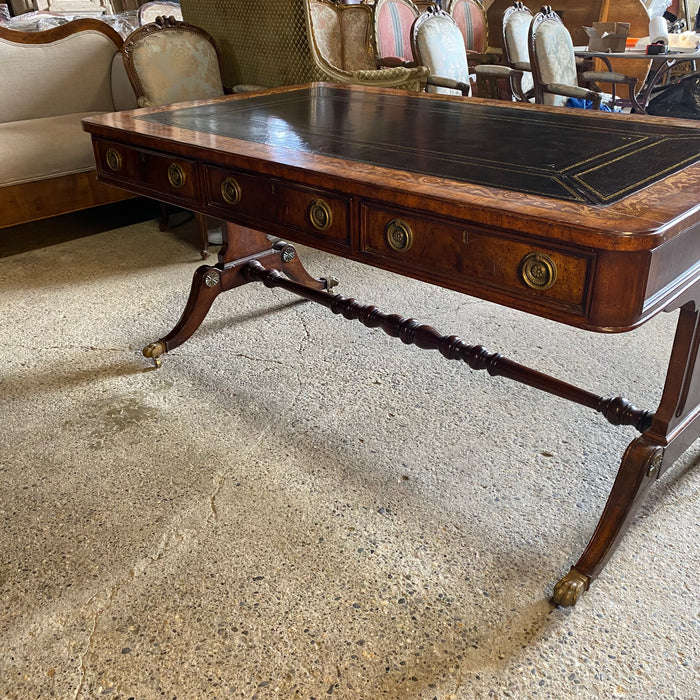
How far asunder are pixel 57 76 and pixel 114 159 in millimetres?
2556

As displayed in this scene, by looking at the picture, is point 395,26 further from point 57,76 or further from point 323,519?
point 323,519

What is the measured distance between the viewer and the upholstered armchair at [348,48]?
3570 millimetres

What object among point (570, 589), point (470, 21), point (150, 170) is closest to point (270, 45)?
point (150, 170)

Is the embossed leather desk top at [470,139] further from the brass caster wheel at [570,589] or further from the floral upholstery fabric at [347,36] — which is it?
the floral upholstery fabric at [347,36]

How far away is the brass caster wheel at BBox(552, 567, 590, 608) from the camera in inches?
53.8

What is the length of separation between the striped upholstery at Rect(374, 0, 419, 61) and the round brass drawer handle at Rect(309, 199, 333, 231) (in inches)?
189

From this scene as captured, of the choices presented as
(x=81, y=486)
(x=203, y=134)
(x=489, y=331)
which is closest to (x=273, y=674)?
(x=81, y=486)

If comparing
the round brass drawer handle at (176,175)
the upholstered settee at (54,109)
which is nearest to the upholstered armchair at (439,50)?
the upholstered settee at (54,109)

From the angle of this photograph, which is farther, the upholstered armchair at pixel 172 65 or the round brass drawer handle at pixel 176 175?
the upholstered armchair at pixel 172 65

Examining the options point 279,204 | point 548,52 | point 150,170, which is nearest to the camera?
point 279,204

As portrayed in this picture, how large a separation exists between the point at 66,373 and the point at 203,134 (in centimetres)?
101

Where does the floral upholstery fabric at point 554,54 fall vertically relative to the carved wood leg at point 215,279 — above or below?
above

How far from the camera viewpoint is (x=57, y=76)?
399 centimetres

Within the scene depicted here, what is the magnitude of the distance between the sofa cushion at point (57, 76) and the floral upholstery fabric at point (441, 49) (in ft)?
6.21
